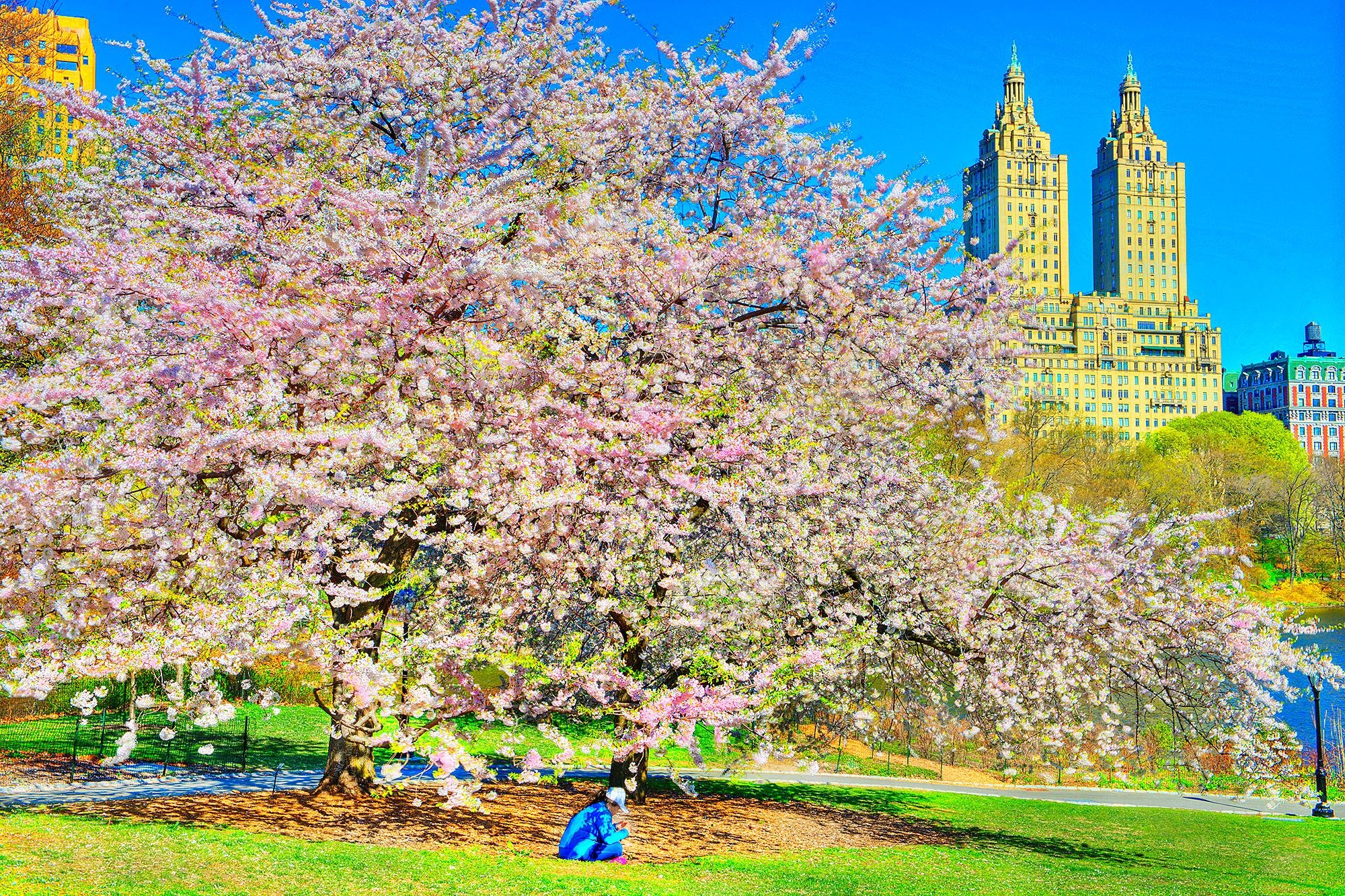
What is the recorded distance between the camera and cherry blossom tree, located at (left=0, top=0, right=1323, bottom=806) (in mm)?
7668

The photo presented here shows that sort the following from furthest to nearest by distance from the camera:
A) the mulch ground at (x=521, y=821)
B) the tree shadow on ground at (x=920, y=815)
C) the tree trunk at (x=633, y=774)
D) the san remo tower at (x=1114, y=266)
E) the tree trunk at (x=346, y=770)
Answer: the san remo tower at (x=1114, y=266) < the tree shadow on ground at (x=920, y=815) < the tree trunk at (x=346, y=770) < the tree trunk at (x=633, y=774) < the mulch ground at (x=521, y=821)

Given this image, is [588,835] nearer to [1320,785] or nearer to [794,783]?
[794,783]

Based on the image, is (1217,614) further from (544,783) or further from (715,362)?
(544,783)

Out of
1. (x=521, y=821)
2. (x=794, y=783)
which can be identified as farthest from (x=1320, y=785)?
(x=521, y=821)

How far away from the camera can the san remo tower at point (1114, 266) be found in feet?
504

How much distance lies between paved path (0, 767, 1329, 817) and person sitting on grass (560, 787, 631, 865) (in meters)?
3.60

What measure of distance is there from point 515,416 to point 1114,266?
190m

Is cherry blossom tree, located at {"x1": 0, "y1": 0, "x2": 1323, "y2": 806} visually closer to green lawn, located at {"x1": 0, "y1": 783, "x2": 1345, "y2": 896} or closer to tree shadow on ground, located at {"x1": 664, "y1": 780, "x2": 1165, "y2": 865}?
green lawn, located at {"x1": 0, "y1": 783, "x2": 1345, "y2": 896}

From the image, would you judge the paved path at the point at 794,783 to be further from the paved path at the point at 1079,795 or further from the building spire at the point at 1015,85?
the building spire at the point at 1015,85

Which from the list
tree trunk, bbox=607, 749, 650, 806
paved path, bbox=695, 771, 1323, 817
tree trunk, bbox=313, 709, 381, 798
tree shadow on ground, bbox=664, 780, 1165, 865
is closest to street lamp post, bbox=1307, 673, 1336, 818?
paved path, bbox=695, 771, 1323, 817

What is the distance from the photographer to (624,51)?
11523 millimetres

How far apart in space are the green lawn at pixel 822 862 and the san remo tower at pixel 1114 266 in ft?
416

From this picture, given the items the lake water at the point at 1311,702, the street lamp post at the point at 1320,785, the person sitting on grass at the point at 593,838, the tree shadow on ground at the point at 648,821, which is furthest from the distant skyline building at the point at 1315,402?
the person sitting on grass at the point at 593,838

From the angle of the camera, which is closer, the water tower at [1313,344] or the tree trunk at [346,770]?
the tree trunk at [346,770]
